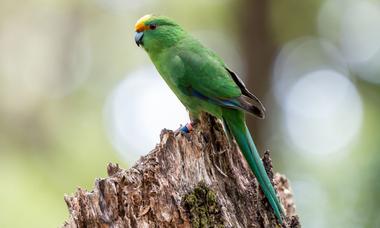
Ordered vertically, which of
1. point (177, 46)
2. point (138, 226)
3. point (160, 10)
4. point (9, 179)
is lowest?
point (138, 226)

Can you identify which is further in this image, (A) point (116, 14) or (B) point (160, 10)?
(A) point (116, 14)

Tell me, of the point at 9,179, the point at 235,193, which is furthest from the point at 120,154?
the point at 235,193

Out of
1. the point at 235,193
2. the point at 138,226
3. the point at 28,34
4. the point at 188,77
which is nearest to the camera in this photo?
the point at 138,226

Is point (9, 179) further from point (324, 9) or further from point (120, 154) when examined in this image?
point (324, 9)

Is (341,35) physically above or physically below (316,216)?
above

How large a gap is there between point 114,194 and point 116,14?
28.3ft

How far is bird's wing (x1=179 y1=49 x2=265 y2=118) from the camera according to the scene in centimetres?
387

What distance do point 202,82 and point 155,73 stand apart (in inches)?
212

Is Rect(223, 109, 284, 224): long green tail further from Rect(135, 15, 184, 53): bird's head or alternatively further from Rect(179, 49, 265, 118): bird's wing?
Rect(135, 15, 184, 53): bird's head

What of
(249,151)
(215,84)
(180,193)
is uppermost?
(215,84)

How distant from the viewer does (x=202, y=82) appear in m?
4.20

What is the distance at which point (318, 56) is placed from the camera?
896 centimetres

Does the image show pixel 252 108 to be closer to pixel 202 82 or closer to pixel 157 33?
pixel 202 82

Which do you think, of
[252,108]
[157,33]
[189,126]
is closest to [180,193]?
[189,126]
